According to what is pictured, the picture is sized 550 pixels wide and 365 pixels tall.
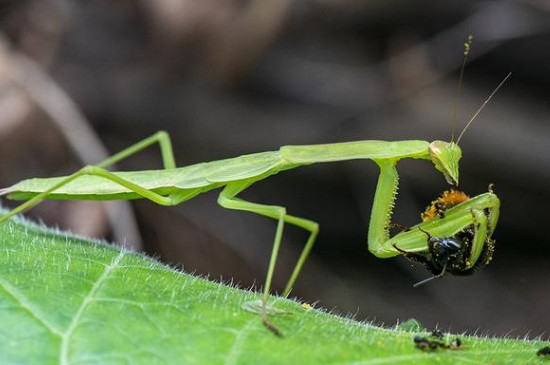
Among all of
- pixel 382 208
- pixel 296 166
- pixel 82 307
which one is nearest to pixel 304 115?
pixel 296 166

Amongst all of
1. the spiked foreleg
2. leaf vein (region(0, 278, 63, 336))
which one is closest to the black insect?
the spiked foreleg

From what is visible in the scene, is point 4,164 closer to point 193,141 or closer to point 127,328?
point 193,141

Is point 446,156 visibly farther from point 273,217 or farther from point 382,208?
point 273,217

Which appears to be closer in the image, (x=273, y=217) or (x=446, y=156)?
(x=446, y=156)

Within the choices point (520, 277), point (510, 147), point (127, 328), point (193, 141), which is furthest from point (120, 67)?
point (127, 328)

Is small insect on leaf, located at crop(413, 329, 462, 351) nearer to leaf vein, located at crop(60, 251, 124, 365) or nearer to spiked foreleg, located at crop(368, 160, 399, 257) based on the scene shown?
spiked foreleg, located at crop(368, 160, 399, 257)

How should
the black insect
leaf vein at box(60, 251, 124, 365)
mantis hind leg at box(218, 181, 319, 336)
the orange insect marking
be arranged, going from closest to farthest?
leaf vein at box(60, 251, 124, 365) < mantis hind leg at box(218, 181, 319, 336) < the black insect < the orange insect marking

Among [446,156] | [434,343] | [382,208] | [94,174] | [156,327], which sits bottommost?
[434,343]
